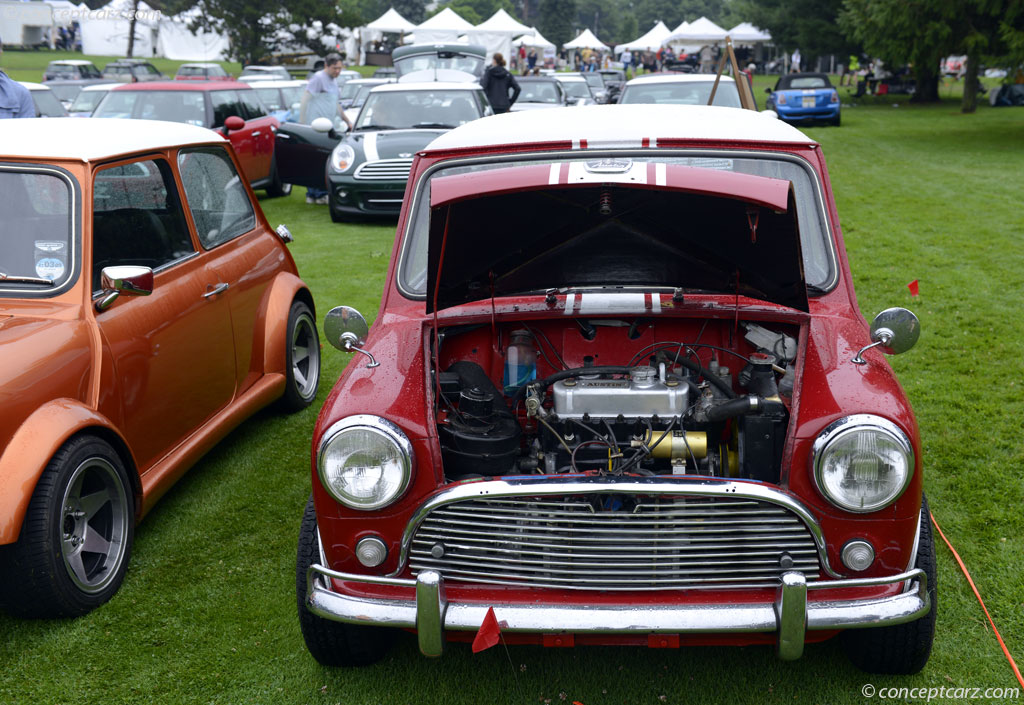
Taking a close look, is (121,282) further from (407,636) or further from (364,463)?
(407,636)

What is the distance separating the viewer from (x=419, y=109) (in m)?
11.7

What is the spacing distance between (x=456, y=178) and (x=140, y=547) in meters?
2.33

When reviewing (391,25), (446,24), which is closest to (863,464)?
(446,24)

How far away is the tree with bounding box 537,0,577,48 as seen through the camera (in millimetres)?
82688

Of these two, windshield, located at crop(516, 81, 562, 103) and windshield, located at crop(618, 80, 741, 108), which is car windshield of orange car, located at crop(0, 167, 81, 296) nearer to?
windshield, located at crop(618, 80, 741, 108)

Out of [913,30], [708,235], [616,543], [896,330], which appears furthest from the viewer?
[913,30]

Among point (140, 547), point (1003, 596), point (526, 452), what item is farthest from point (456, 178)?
point (1003, 596)

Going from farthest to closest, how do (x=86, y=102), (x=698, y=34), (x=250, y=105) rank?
(x=698, y=34), (x=86, y=102), (x=250, y=105)

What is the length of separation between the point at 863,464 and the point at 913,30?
18721 millimetres

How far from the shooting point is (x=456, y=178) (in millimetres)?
3123

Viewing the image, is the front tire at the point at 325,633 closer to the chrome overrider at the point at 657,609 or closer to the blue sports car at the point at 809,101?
the chrome overrider at the point at 657,609

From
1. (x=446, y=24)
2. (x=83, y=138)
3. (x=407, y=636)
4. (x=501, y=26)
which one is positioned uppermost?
(x=501, y=26)

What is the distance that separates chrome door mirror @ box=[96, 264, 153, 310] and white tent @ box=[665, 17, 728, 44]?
169 ft

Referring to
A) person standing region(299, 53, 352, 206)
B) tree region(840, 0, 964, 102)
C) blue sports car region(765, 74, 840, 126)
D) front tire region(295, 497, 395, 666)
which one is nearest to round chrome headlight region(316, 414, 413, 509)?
front tire region(295, 497, 395, 666)
